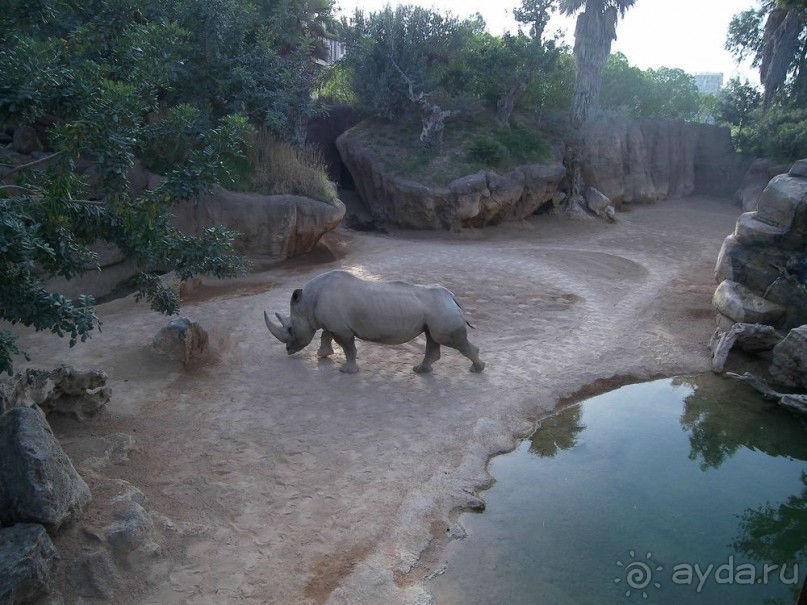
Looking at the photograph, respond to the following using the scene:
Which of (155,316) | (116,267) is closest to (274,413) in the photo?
(155,316)

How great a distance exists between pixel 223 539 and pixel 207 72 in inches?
466

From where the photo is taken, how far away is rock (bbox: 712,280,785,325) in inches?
424

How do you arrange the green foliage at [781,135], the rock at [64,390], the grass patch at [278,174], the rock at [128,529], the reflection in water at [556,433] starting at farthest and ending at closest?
the green foliage at [781,135]
the grass patch at [278,174]
the reflection in water at [556,433]
the rock at [64,390]
the rock at [128,529]

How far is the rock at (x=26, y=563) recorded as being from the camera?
3.94 m

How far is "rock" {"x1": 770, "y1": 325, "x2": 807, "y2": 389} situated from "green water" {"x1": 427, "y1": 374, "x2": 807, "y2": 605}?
876mm

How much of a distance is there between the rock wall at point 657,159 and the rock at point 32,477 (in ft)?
66.6

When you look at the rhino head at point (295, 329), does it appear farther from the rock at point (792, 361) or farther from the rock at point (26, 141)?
the rock at point (26, 141)

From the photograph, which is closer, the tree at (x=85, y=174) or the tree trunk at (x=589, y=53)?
the tree at (x=85, y=174)

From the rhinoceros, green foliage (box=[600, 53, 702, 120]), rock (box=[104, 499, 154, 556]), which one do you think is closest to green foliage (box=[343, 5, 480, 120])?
green foliage (box=[600, 53, 702, 120])

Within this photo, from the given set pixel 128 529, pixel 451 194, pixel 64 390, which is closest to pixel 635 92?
pixel 451 194

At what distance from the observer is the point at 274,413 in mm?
7488

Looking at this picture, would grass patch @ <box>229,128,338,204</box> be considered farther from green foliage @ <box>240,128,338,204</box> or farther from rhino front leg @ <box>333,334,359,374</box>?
rhino front leg @ <box>333,334,359,374</box>

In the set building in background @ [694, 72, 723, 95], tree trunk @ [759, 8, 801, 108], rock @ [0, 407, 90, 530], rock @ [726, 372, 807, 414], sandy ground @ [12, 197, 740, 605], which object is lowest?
rock @ [726, 372, 807, 414]

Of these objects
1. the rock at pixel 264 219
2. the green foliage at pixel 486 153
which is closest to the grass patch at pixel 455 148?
the green foliage at pixel 486 153
